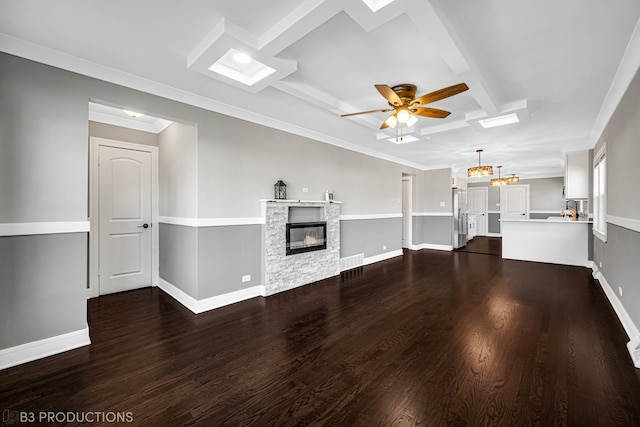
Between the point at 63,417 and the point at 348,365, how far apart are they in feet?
6.11

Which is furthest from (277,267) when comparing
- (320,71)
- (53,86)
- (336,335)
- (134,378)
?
(53,86)

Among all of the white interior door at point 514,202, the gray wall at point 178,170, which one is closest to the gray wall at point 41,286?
the gray wall at point 178,170

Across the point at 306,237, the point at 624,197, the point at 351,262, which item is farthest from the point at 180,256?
the point at 624,197

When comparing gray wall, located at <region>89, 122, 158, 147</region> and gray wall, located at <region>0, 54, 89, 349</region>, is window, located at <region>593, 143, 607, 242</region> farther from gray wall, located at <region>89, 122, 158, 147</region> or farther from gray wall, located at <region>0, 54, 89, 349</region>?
gray wall, located at <region>89, 122, 158, 147</region>

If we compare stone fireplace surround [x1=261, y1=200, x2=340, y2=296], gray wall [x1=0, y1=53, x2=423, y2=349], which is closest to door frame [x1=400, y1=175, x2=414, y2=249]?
gray wall [x1=0, y1=53, x2=423, y2=349]

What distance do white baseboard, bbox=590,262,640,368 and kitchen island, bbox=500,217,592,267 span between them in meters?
1.78

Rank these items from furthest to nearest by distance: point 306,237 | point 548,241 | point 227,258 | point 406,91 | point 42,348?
1. point 548,241
2. point 306,237
3. point 227,258
4. point 406,91
5. point 42,348

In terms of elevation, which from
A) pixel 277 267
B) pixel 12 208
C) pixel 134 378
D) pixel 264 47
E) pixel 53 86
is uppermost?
pixel 264 47

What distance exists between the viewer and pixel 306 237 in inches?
173

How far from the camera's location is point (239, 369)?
6.88 ft

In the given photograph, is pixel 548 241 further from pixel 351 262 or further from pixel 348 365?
pixel 348 365

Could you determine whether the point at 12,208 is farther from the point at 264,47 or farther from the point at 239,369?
the point at 264,47

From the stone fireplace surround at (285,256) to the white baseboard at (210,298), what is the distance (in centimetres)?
19

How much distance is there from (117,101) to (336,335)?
3.24 metres
